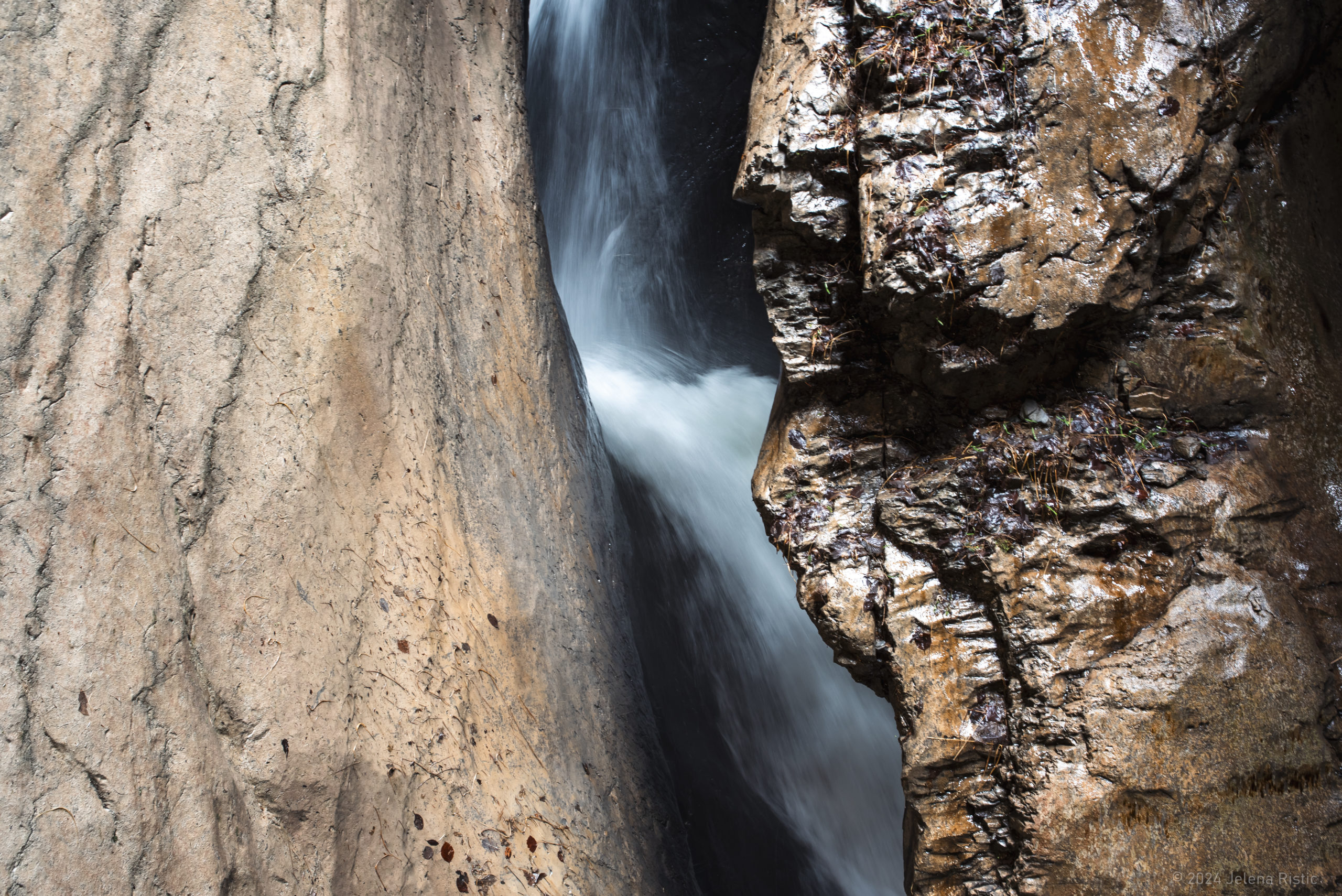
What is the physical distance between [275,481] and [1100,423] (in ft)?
9.07

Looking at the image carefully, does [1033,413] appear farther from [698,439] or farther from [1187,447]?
[698,439]

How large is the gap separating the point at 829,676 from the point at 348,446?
13.8ft

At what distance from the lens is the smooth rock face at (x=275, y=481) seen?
1.56 m

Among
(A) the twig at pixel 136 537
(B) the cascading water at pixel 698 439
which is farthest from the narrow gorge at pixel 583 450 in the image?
(B) the cascading water at pixel 698 439

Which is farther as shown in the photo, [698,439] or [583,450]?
[698,439]

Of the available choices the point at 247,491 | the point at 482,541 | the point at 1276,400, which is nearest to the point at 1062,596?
the point at 1276,400

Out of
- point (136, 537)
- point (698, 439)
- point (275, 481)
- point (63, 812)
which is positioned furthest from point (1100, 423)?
point (698, 439)

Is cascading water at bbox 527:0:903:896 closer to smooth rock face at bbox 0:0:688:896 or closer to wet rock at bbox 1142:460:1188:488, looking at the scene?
smooth rock face at bbox 0:0:688:896

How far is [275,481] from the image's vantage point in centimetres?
199

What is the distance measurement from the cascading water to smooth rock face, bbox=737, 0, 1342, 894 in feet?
5.21

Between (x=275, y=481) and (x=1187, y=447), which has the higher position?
(x=1187, y=447)

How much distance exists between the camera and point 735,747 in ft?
14.3

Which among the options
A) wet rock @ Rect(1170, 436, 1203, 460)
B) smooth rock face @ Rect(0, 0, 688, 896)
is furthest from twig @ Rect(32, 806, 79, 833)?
wet rock @ Rect(1170, 436, 1203, 460)

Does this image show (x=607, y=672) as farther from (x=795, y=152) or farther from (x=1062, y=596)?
(x=795, y=152)
